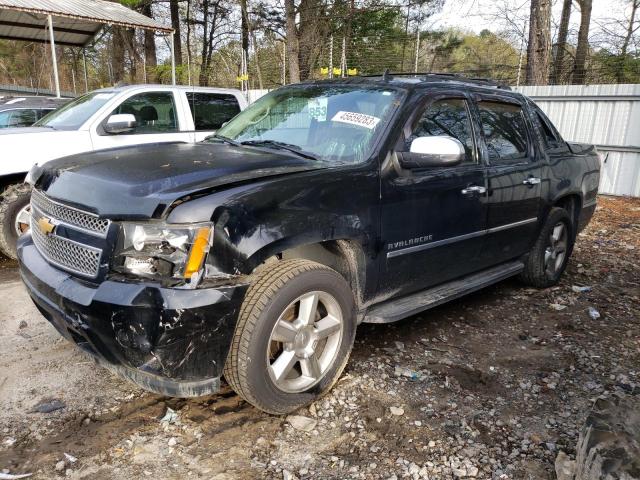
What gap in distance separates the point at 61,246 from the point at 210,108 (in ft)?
16.0

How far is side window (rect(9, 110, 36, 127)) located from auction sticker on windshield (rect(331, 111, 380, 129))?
6.02 m

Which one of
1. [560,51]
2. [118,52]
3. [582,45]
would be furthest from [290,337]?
[118,52]

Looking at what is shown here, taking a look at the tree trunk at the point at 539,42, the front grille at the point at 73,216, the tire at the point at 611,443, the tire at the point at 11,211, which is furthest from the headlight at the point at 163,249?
the tree trunk at the point at 539,42

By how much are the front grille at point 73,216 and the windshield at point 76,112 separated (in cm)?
348

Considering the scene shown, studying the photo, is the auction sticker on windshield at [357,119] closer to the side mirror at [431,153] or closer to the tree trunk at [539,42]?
the side mirror at [431,153]

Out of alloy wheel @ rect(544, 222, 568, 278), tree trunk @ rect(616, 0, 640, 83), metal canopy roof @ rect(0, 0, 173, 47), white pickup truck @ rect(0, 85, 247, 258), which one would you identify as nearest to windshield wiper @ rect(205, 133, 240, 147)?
white pickup truck @ rect(0, 85, 247, 258)

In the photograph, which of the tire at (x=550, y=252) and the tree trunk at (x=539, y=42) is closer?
the tire at (x=550, y=252)

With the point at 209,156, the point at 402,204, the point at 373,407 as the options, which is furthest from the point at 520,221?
the point at 209,156

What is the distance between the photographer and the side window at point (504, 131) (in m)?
3.96

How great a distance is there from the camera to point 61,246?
262 centimetres

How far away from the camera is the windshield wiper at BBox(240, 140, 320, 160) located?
3148 millimetres

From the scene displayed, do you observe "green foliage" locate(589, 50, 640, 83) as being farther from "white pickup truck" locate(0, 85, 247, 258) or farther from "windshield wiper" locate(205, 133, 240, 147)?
"windshield wiper" locate(205, 133, 240, 147)

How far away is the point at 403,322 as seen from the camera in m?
4.16

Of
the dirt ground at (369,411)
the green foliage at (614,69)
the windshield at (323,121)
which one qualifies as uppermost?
the green foliage at (614,69)
